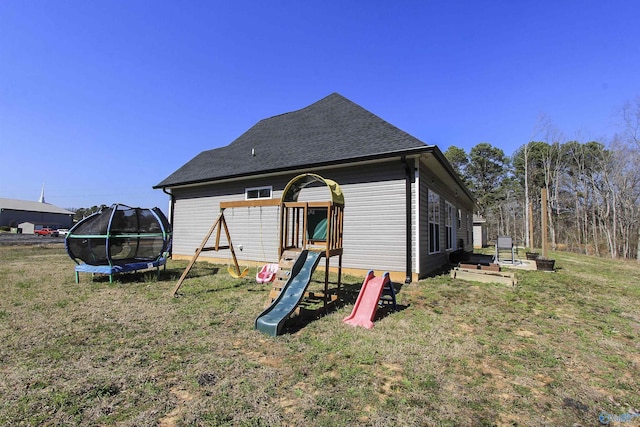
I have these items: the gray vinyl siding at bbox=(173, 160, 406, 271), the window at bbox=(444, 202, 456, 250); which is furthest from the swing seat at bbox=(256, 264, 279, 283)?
the window at bbox=(444, 202, 456, 250)

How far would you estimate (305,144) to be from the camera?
9.80 meters

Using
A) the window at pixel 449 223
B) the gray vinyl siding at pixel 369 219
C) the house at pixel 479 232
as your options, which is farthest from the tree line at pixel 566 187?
the gray vinyl siding at pixel 369 219

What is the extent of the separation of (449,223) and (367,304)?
8.86 meters

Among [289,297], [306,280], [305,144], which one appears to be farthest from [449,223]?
[289,297]

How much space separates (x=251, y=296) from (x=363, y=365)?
3333mm

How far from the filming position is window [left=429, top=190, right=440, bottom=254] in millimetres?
8681

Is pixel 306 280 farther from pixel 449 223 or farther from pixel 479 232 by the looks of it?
pixel 479 232

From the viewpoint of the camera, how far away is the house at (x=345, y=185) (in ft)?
23.9

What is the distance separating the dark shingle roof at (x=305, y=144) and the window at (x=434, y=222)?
2.44 meters

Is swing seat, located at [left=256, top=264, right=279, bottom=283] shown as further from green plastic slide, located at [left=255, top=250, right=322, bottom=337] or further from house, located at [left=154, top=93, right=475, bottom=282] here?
green plastic slide, located at [left=255, top=250, right=322, bottom=337]

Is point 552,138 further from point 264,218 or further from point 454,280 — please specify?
point 264,218

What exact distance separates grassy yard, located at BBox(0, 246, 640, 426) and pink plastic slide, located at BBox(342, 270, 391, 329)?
18cm

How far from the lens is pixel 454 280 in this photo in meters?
A: 7.51

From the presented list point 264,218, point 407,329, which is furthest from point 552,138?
point 407,329
